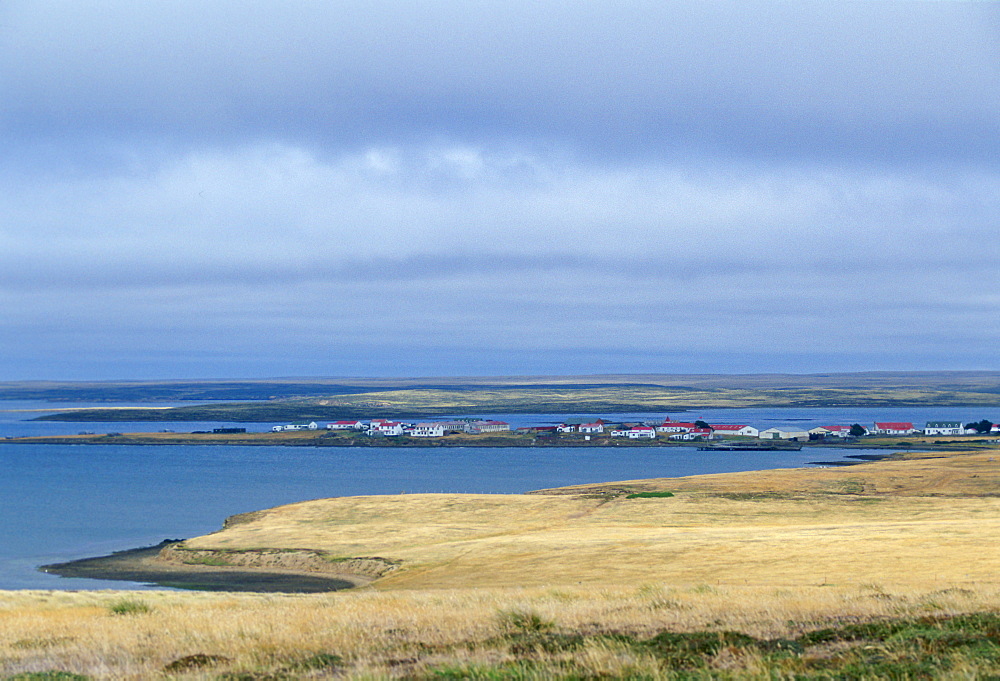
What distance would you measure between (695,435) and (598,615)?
15206 cm

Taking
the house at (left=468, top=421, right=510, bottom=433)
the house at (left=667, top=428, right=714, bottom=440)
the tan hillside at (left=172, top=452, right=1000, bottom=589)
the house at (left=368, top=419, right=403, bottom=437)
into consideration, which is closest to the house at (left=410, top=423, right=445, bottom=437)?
the house at (left=368, top=419, right=403, bottom=437)

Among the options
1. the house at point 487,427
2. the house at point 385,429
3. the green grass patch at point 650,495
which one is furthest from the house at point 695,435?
the green grass patch at point 650,495

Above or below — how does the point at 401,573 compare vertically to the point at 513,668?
below

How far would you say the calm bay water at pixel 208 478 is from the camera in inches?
2491

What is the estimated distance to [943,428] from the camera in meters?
156

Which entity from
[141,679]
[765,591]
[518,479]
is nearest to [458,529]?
[765,591]

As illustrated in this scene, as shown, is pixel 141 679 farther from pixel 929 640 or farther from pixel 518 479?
pixel 518 479

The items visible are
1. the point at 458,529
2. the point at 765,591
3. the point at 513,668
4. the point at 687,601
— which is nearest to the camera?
the point at 513,668

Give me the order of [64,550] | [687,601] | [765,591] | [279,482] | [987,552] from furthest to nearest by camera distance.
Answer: [279,482] < [64,550] < [987,552] < [765,591] < [687,601]

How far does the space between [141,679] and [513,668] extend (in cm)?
384

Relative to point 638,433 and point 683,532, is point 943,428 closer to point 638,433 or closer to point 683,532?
point 638,433

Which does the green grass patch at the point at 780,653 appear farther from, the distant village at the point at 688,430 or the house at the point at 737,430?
the house at the point at 737,430

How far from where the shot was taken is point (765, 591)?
18.9 meters

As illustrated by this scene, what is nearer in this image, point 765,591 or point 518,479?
point 765,591
